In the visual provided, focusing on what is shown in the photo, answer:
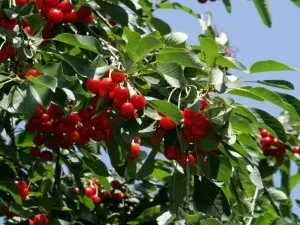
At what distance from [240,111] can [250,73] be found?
0.31 feet

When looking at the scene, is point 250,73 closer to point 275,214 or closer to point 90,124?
point 90,124

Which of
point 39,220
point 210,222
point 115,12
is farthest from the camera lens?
point 39,220

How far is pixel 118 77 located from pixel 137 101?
0.07 meters

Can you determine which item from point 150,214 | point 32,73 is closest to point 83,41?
point 32,73

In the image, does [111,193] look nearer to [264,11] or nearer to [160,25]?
[160,25]

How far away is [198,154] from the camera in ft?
6.79

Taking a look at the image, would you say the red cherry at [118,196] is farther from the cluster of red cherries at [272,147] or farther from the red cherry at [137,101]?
the red cherry at [137,101]

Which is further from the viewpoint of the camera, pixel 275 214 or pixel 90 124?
pixel 275 214

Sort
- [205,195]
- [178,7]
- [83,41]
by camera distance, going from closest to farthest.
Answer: [83,41]
[205,195]
[178,7]

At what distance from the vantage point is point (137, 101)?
1.95 m

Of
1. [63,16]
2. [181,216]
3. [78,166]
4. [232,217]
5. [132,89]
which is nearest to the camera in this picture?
[132,89]

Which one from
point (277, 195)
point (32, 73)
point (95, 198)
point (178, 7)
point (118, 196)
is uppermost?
point (32, 73)

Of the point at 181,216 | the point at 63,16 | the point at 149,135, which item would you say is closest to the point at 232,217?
the point at 181,216

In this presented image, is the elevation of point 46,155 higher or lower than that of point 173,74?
lower
